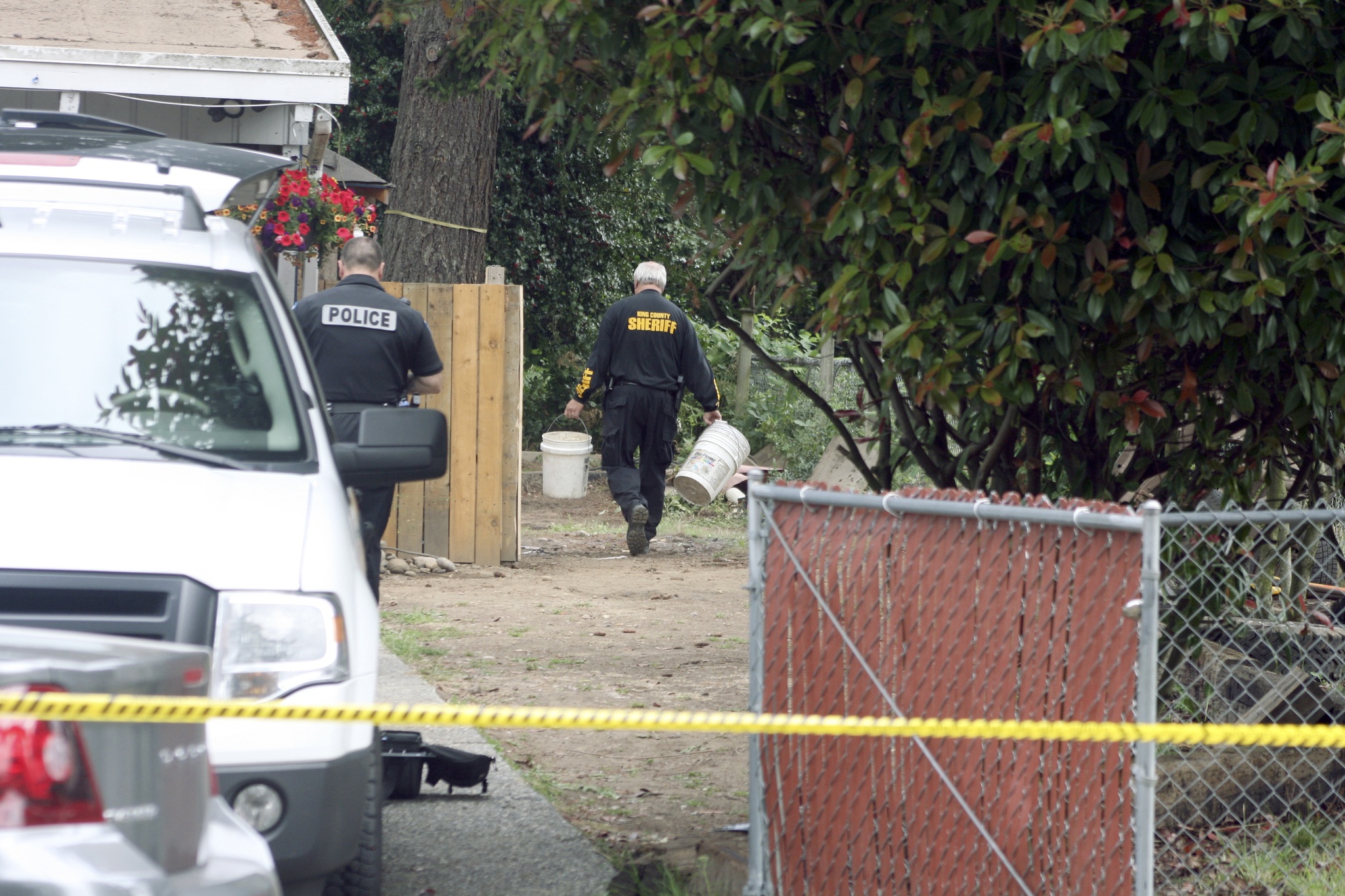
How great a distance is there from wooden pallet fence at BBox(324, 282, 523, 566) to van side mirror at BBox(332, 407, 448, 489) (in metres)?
5.74

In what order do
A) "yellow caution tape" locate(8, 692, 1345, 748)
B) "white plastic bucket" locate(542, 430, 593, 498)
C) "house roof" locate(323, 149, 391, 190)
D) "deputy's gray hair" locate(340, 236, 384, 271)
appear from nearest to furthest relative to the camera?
"yellow caution tape" locate(8, 692, 1345, 748) → "deputy's gray hair" locate(340, 236, 384, 271) → "house roof" locate(323, 149, 391, 190) → "white plastic bucket" locate(542, 430, 593, 498)

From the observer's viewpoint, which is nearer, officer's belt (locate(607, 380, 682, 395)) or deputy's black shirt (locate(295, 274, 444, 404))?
deputy's black shirt (locate(295, 274, 444, 404))

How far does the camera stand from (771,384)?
15.7m

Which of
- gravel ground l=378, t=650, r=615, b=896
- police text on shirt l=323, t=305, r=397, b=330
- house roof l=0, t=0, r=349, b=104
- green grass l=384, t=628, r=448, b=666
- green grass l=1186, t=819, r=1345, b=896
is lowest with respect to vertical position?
green grass l=384, t=628, r=448, b=666

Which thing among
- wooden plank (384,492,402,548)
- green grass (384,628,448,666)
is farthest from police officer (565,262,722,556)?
green grass (384,628,448,666)

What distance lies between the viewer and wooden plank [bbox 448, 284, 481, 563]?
382 inches

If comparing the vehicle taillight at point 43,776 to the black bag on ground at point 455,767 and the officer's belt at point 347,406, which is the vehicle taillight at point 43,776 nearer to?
the black bag on ground at point 455,767

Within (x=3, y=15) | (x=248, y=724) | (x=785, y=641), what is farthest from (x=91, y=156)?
(x=3, y=15)

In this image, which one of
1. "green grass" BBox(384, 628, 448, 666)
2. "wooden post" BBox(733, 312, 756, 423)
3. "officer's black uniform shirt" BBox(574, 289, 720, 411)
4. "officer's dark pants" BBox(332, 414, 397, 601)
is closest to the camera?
"officer's dark pants" BBox(332, 414, 397, 601)

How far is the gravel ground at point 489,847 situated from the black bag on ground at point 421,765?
0.10m

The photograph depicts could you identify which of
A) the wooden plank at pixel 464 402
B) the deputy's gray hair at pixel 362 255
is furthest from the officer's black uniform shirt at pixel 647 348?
the deputy's gray hair at pixel 362 255

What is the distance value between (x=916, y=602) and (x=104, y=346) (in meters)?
2.17

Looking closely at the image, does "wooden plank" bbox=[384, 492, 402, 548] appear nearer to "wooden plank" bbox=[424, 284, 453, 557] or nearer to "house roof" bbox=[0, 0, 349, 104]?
"wooden plank" bbox=[424, 284, 453, 557]

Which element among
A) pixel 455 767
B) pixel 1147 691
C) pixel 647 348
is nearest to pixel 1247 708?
pixel 1147 691
